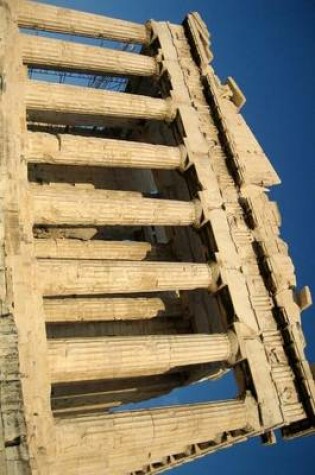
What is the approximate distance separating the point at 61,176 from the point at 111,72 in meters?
5.26

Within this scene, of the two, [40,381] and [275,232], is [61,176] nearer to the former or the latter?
[275,232]

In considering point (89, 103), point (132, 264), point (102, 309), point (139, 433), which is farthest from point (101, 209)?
point (139, 433)

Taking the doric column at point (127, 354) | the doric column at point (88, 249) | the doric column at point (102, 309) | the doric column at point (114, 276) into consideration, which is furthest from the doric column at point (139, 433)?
the doric column at point (88, 249)

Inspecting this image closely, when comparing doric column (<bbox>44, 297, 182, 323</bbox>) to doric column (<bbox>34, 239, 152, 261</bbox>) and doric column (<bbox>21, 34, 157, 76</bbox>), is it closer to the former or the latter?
doric column (<bbox>34, 239, 152, 261</bbox>)

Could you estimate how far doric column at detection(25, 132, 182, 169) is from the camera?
17156mm

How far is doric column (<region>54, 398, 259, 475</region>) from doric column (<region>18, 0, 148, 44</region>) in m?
15.5

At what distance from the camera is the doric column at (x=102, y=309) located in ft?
60.0

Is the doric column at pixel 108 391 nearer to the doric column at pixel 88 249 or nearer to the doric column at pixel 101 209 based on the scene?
the doric column at pixel 88 249

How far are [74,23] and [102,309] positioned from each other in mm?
12072

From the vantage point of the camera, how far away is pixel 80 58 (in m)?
20.2

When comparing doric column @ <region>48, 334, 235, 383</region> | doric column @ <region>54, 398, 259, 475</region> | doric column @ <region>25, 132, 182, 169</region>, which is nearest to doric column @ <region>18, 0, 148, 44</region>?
doric column @ <region>25, 132, 182, 169</region>

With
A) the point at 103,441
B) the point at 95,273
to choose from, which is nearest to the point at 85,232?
the point at 95,273

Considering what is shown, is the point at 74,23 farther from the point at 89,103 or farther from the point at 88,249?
the point at 88,249

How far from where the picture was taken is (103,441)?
1296 centimetres
